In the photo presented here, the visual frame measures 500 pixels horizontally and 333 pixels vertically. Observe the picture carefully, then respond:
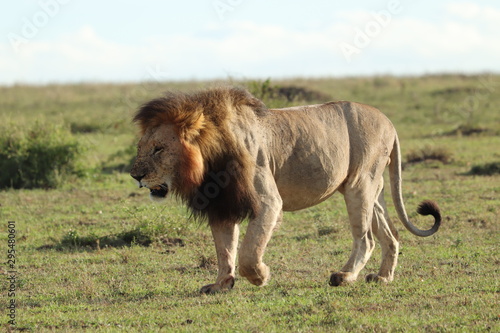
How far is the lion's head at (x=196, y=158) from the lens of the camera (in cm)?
523

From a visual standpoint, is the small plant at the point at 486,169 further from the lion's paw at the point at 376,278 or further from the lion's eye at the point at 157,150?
the lion's eye at the point at 157,150

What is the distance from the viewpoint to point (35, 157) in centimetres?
1267

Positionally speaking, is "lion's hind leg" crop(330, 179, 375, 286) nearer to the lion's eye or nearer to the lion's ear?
the lion's ear

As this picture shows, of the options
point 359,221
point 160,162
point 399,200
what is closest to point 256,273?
point 160,162

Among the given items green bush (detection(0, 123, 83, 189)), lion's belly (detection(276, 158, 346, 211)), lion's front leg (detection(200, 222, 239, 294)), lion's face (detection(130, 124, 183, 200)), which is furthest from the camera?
green bush (detection(0, 123, 83, 189))

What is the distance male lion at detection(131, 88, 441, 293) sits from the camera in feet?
17.3

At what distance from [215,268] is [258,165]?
5.19 ft

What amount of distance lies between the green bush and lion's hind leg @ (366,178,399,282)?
724 cm

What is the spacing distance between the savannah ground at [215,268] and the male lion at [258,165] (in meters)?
0.36

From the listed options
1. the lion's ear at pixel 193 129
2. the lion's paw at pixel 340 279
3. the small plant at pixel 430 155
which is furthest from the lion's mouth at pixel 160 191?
the small plant at pixel 430 155

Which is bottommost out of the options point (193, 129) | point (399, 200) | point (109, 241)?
point (109, 241)

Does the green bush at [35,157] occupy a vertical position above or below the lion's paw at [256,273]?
below

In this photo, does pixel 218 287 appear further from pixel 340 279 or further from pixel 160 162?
pixel 160 162

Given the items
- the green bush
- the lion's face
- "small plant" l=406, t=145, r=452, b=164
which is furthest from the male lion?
"small plant" l=406, t=145, r=452, b=164
